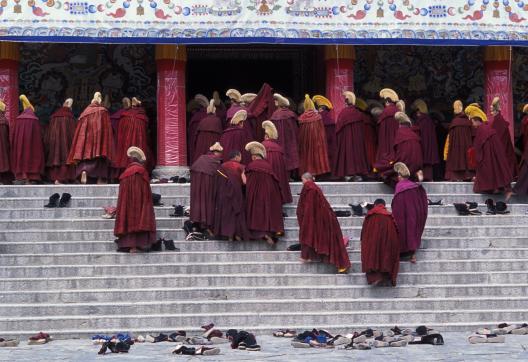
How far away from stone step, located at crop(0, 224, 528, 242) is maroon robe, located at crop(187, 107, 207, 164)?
3.75 metres

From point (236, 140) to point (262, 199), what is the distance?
6.40ft

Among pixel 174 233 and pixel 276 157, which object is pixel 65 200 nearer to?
pixel 174 233

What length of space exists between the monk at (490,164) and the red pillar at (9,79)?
7.11 meters

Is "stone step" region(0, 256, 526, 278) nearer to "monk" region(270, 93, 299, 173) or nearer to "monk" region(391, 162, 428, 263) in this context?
"monk" region(391, 162, 428, 263)

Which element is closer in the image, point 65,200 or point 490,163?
point 65,200

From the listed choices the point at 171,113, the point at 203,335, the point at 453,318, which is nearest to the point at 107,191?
the point at 171,113

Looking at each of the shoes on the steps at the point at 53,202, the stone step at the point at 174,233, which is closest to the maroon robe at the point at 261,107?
the stone step at the point at 174,233

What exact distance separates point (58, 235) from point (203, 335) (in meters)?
3.10

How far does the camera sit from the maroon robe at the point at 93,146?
1972 cm

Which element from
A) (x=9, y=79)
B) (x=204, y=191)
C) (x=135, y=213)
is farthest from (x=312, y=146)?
(x=9, y=79)

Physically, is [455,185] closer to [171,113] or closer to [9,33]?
[171,113]

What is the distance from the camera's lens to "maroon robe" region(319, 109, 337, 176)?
2012cm

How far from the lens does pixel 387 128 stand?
2009 cm

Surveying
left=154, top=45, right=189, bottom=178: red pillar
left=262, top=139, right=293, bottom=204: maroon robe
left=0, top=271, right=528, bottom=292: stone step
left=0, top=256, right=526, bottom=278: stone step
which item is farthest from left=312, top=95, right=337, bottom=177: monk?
left=0, top=271, right=528, bottom=292: stone step
